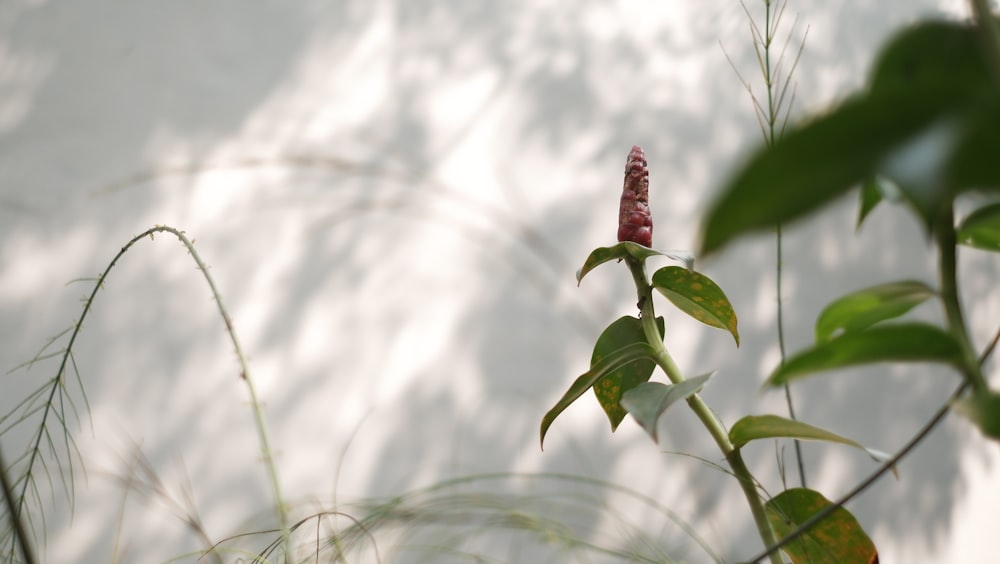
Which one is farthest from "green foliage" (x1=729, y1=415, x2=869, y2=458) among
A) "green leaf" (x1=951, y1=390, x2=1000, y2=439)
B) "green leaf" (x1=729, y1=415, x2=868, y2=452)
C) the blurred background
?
the blurred background

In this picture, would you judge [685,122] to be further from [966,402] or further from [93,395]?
[966,402]

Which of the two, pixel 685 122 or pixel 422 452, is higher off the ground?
pixel 685 122

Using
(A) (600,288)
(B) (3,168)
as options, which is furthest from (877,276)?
(B) (3,168)

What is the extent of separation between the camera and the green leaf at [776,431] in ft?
0.93

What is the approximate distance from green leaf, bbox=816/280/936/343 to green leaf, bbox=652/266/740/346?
4 cm

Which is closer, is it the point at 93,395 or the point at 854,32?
the point at 93,395

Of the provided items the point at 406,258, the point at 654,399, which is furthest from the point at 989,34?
the point at 406,258

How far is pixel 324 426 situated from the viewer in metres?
1.13

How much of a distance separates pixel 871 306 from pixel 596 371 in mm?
104

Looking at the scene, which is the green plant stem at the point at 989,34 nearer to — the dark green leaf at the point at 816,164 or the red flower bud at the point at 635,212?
the dark green leaf at the point at 816,164

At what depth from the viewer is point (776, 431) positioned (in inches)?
11.5

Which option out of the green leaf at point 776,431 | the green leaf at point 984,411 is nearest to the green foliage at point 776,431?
the green leaf at point 776,431

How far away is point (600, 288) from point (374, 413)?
1.33 ft

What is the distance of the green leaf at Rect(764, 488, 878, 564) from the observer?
0.32 meters
